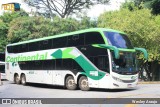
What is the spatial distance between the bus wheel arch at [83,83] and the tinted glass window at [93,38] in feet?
6.98

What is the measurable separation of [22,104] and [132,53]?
8953mm

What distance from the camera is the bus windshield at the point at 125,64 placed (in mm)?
19188

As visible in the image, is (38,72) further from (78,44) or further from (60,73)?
(78,44)

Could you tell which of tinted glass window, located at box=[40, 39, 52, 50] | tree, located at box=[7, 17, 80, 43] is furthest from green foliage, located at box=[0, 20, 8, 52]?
tinted glass window, located at box=[40, 39, 52, 50]

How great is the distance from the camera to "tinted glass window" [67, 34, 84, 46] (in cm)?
2084

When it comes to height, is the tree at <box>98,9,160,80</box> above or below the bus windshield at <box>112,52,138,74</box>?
above

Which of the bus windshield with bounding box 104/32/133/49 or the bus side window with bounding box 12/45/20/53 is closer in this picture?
the bus windshield with bounding box 104/32/133/49

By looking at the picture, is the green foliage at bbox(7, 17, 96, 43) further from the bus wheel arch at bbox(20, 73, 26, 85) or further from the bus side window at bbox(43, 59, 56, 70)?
the bus side window at bbox(43, 59, 56, 70)

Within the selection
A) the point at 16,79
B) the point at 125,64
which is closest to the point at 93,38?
the point at 125,64

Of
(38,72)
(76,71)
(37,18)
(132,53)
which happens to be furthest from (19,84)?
(37,18)

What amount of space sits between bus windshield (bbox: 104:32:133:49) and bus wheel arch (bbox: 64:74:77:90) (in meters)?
3.79

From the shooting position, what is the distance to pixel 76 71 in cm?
2111

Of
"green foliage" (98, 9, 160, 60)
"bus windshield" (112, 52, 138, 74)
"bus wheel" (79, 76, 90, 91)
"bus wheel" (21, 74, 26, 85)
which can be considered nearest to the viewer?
"bus windshield" (112, 52, 138, 74)

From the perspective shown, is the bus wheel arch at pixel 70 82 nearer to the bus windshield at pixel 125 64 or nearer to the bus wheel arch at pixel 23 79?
the bus windshield at pixel 125 64
